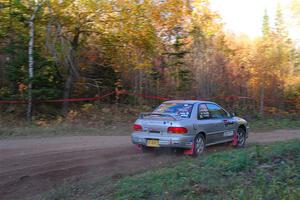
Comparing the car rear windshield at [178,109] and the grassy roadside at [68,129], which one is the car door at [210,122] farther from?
the grassy roadside at [68,129]

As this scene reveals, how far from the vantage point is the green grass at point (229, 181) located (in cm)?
558

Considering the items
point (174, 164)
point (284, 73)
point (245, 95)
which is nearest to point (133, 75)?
point (245, 95)

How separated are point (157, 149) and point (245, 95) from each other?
500 inches

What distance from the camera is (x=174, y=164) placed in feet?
28.6

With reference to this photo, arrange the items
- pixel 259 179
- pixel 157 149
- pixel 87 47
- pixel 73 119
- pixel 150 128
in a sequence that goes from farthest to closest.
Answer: pixel 87 47 < pixel 73 119 < pixel 157 149 < pixel 150 128 < pixel 259 179

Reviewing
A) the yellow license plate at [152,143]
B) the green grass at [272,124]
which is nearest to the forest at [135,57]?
the green grass at [272,124]

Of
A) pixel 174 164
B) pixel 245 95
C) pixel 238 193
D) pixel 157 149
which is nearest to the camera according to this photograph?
pixel 238 193

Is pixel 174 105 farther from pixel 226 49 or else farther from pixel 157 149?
pixel 226 49

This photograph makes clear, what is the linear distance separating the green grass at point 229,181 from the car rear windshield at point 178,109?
253 centimetres

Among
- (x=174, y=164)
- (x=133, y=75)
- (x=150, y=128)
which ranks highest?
(x=133, y=75)

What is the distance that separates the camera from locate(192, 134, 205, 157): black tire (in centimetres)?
982

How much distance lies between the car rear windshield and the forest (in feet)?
24.1

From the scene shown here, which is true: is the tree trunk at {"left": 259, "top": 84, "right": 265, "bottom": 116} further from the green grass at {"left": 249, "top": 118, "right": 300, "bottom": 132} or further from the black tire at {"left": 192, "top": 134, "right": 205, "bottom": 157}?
the black tire at {"left": 192, "top": 134, "right": 205, "bottom": 157}

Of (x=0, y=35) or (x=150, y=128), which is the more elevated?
(x=0, y=35)
